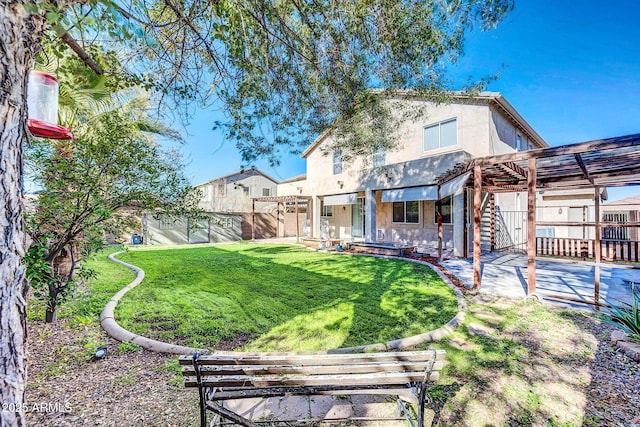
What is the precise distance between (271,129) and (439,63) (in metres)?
4.24

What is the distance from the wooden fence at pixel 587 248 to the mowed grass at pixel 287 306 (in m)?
8.47

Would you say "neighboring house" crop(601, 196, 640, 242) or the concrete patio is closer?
the concrete patio

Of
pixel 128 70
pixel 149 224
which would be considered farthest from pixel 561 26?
pixel 149 224

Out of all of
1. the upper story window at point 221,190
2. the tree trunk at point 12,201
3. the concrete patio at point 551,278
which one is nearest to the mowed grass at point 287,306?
the concrete patio at point 551,278

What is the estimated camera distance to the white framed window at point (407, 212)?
1598cm

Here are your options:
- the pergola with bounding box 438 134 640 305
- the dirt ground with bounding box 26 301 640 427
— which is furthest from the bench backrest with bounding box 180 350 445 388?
the pergola with bounding box 438 134 640 305

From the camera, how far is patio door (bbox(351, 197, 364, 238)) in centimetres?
1978

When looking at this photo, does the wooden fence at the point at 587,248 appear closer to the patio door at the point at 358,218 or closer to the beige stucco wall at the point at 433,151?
the beige stucco wall at the point at 433,151

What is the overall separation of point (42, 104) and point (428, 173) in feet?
45.6

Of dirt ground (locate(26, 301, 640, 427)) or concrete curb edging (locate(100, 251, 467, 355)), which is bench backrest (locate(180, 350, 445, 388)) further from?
concrete curb edging (locate(100, 251, 467, 355))

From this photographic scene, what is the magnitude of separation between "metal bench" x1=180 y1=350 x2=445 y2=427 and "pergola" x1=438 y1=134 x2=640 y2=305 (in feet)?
18.5

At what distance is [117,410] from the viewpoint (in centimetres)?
293

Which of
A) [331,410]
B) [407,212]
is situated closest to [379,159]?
[407,212]

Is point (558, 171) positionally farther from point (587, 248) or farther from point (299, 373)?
point (299, 373)
